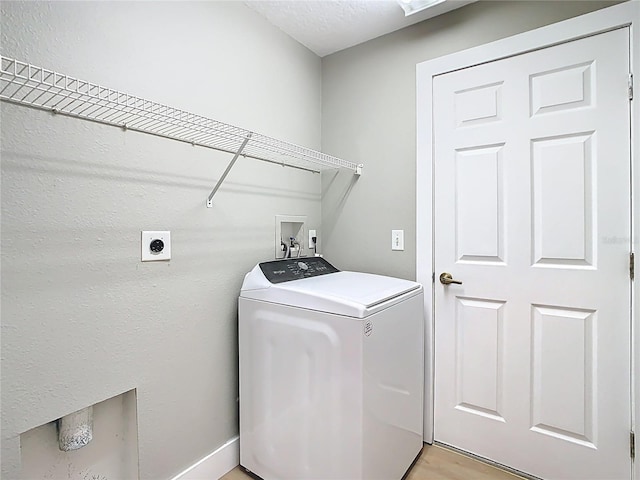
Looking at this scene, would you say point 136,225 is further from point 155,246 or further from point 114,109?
point 114,109

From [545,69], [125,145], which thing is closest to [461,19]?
[545,69]

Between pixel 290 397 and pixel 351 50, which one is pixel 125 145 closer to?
pixel 290 397

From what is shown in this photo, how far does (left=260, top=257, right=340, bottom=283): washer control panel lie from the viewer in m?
1.61

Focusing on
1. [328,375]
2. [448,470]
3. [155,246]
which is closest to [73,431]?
[155,246]

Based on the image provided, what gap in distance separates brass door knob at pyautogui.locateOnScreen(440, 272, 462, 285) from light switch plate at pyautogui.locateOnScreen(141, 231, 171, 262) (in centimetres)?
138

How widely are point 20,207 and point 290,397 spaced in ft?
3.87

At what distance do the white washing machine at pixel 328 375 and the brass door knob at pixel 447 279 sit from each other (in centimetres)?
17

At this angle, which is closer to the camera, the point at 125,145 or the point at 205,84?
the point at 125,145

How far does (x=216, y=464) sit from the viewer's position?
1.58 metres

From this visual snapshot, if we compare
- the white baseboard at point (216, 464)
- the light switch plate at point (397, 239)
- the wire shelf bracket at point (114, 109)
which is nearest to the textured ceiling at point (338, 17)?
the wire shelf bracket at point (114, 109)

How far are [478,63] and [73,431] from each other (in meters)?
2.35

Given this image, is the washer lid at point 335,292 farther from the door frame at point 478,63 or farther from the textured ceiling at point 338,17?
the textured ceiling at point 338,17

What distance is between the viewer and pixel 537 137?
5.11 ft

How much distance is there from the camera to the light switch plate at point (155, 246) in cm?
130
